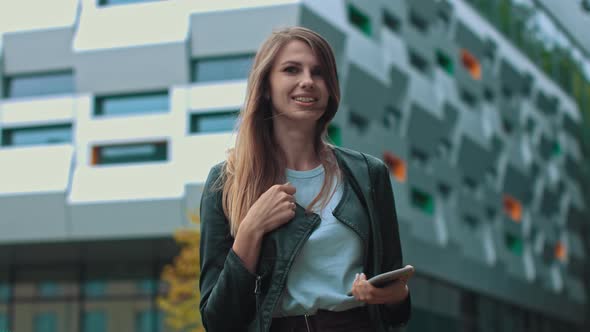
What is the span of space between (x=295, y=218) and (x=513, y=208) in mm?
38257

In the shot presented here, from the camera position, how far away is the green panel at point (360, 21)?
1100 inches

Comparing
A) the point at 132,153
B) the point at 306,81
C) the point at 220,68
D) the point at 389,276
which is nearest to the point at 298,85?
the point at 306,81

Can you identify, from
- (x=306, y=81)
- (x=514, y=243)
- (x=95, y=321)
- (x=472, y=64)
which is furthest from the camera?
(x=514, y=243)

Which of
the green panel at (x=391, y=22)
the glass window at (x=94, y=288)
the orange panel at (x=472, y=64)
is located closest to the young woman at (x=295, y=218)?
the glass window at (x=94, y=288)

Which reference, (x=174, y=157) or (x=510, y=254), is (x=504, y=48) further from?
(x=174, y=157)

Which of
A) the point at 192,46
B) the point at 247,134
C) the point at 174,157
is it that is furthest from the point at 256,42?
A: the point at 247,134

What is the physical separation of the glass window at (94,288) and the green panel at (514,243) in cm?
1754

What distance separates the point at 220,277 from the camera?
254 centimetres

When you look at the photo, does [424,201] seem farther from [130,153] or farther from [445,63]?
[130,153]

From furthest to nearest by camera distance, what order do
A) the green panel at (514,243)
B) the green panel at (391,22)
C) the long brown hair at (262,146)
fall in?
the green panel at (514,243) → the green panel at (391,22) → the long brown hair at (262,146)

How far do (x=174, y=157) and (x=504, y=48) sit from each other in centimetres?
1924

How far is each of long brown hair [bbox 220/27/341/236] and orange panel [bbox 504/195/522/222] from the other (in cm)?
3705

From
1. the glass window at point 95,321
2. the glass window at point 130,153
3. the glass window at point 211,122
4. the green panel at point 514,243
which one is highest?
the glass window at point 211,122

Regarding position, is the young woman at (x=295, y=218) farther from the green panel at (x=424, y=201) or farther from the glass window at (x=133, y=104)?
the green panel at (x=424, y=201)
